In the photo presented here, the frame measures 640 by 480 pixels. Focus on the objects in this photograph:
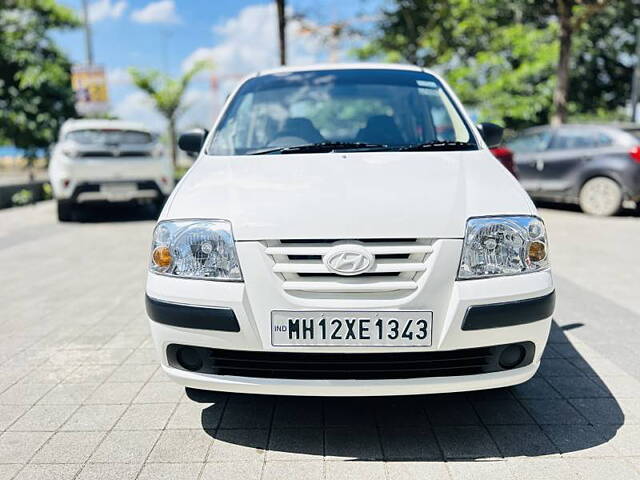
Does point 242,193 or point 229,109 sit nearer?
point 242,193

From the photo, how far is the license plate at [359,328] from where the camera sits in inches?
92.0

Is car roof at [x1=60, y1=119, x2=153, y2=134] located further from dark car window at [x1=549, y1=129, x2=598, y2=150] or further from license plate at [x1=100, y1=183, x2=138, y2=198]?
dark car window at [x1=549, y1=129, x2=598, y2=150]

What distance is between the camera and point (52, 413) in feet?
9.81

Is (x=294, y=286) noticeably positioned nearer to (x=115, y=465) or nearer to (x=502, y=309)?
(x=502, y=309)

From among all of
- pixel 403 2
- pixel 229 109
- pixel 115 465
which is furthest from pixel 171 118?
pixel 115 465

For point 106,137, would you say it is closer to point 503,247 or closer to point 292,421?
point 292,421

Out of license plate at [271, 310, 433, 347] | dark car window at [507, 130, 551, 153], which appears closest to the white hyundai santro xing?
license plate at [271, 310, 433, 347]

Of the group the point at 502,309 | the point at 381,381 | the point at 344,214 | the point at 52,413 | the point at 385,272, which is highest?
the point at 344,214

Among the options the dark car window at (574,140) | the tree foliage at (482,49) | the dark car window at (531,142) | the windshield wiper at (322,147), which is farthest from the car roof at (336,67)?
the tree foliage at (482,49)

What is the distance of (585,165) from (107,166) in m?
7.54

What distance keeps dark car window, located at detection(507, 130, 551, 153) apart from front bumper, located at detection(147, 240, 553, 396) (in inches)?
355

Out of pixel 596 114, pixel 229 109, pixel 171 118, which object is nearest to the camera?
pixel 229 109

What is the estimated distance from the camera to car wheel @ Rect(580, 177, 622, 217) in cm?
961

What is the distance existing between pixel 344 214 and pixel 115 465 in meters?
1.37
